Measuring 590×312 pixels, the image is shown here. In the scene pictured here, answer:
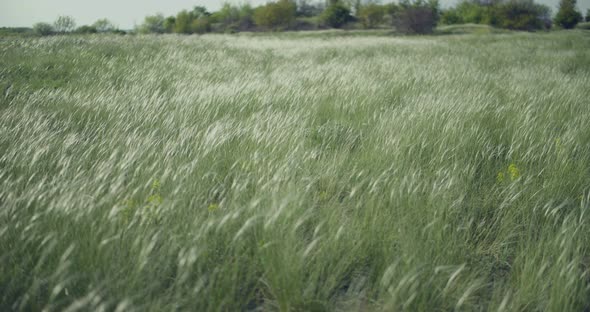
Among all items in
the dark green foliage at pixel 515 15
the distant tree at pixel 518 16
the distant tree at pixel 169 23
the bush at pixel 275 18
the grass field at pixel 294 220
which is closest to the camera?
the grass field at pixel 294 220

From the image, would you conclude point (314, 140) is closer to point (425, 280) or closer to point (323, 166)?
point (323, 166)

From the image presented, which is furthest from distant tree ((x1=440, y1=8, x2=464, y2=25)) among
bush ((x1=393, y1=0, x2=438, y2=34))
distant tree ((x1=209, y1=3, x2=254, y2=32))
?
distant tree ((x1=209, y1=3, x2=254, y2=32))

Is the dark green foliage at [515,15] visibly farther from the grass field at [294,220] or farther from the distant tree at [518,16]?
the grass field at [294,220]

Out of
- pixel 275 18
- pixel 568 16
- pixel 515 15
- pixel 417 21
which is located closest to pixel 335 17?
pixel 275 18

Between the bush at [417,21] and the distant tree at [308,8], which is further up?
the distant tree at [308,8]

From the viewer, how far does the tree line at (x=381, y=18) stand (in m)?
43.6

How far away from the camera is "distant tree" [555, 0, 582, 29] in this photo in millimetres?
56312

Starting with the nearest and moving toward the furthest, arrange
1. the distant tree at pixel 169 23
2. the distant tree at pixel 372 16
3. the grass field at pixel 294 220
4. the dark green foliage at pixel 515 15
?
the grass field at pixel 294 220
the dark green foliage at pixel 515 15
the distant tree at pixel 372 16
the distant tree at pixel 169 23

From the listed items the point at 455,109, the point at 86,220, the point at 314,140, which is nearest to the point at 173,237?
the point at 86,220

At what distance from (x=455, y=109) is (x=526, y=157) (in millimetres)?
946

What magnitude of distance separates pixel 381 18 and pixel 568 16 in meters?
34.0

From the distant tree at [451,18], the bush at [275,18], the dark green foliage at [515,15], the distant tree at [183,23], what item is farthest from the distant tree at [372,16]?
→ the distant tree at [183,23]

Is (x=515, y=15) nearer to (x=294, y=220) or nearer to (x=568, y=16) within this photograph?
(x=568, y=16)

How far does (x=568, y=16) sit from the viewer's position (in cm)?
5675
